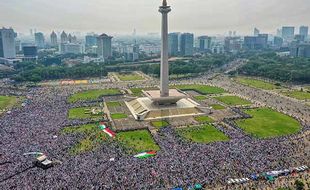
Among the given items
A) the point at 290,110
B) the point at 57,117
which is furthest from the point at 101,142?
the point at 290,110

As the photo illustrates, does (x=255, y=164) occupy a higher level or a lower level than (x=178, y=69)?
lower

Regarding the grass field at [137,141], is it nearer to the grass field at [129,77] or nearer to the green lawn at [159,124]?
the green lawn at [159,124]

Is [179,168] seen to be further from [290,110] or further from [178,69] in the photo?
[178,69]

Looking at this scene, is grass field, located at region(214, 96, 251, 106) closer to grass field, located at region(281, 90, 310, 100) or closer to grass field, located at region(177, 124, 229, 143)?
grass field, located at region(281, 90, 310, 100)

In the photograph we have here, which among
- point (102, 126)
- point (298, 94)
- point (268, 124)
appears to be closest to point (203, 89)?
point (298, 94)

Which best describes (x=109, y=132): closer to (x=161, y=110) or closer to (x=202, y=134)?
(x=161, y=110)

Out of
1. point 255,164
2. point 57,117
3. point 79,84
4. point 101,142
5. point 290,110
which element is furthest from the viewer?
point 79,84
